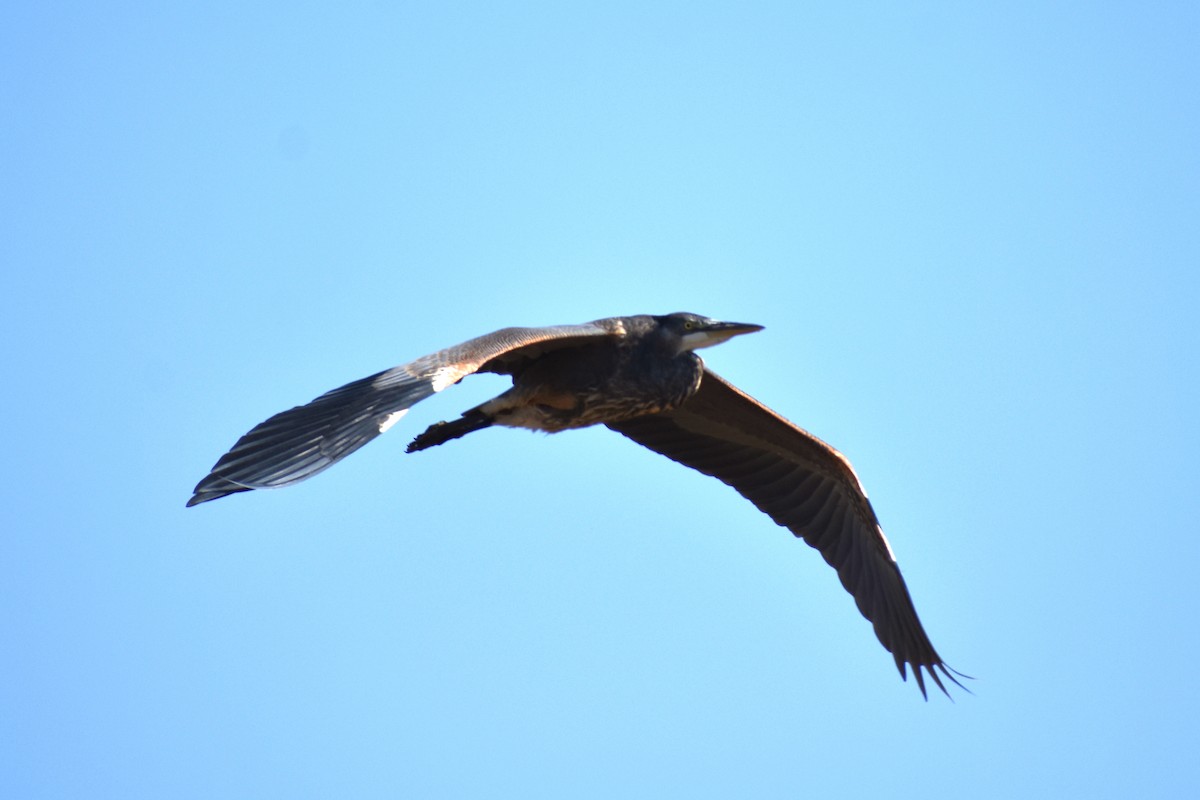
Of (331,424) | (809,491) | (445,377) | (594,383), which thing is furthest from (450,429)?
(809,491)

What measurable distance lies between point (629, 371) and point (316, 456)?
2.86m

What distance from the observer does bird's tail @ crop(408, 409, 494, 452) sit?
8.48m

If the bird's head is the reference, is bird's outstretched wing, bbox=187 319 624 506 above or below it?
below

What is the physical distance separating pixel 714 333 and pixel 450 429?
171cm

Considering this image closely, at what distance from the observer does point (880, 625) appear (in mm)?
10523

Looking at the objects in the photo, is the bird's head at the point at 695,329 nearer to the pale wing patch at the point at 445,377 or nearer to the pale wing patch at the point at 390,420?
the pale wing patch at the point at 445,377

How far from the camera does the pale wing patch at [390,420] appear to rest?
6469mm

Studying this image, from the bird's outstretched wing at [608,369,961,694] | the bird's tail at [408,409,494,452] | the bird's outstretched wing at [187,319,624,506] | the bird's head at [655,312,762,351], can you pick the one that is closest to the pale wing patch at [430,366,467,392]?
the bird's outstretched wing at [187,319,624,506]

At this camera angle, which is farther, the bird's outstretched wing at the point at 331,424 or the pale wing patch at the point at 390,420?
the pale wing patch at the point at 390,420

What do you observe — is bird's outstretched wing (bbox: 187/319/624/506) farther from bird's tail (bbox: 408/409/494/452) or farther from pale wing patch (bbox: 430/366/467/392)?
bird's tail (bbox: 408/409/494/452)

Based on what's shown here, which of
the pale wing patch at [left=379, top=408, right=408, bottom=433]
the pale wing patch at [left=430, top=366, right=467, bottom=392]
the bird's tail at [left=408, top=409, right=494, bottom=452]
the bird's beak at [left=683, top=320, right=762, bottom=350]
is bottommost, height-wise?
the pale wing patch at [left=379, top=408, right=408, bottom=433]

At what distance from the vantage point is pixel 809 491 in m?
10.7

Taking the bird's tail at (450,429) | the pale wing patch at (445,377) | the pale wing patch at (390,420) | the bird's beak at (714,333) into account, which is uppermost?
the bird's beak at (714,333)

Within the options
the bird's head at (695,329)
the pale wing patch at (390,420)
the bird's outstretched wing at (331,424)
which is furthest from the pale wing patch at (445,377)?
the bird's head at (695,329)
